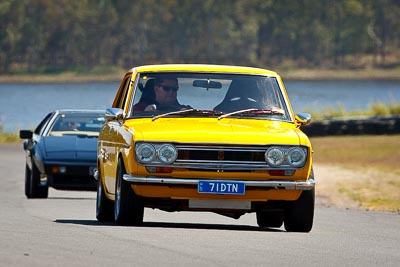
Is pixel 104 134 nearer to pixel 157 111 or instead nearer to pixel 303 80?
pixel 157 111

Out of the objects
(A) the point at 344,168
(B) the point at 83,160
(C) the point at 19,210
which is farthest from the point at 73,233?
(A) the point at 344,168

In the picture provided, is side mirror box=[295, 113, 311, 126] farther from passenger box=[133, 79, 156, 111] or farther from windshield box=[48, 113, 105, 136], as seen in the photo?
windshield box=[48, 113, 105, 136]

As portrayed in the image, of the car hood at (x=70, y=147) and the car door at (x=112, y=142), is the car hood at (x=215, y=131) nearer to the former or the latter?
the car door at (x=112, y=142)

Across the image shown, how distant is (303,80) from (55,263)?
432 ft

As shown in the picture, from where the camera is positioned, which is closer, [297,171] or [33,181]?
A: [297,171]

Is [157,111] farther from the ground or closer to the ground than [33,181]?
farther from the ground

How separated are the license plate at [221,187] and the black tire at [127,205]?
23.8 inches

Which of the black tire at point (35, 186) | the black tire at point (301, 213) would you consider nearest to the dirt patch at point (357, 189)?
the black tire at point (35, 186)

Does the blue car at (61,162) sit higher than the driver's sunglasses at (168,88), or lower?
lower

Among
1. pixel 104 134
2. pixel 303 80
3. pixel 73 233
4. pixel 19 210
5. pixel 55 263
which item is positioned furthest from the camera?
pixel 303 80

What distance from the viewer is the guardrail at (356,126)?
39688 millimetres

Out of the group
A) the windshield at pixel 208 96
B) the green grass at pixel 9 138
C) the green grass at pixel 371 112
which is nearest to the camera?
the windshield at pixel 208 96

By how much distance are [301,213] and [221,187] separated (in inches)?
34.8

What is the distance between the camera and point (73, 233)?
35.3 ft
